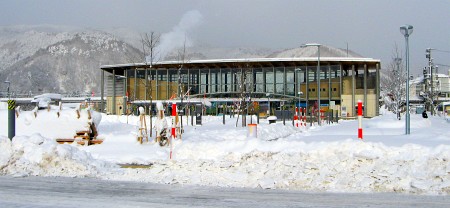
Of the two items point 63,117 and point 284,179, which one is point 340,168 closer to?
point 284,179

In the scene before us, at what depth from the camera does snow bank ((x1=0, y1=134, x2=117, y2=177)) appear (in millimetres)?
9914

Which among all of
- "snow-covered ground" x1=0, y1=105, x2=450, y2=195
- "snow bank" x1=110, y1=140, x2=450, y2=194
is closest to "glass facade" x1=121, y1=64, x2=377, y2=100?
"snow-covered ground" x1=0, y1=105, x2=450, y2=195

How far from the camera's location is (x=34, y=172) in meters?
9.87

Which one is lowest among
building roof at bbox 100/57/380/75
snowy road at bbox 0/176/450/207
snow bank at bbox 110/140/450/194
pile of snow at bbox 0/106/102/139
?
snowy road at bbox 0/176/450/207

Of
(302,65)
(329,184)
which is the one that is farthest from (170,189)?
(302,65)

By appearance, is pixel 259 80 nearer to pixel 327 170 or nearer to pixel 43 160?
pixel 43 160

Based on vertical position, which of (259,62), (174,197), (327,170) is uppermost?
(259,62)

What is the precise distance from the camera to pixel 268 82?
8212 centimetres

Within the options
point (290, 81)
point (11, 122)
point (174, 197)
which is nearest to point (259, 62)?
point (290, 81)

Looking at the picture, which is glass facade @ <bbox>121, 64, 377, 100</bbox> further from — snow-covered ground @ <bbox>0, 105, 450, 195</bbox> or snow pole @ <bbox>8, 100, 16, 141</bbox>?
snow-covered ground @ <bbox>0, 105, 450, 195</bbox>

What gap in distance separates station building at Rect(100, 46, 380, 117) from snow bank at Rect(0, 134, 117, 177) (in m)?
63.1

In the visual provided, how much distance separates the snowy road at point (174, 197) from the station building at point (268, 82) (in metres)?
65.7

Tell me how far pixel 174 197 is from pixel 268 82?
75479 millimetres

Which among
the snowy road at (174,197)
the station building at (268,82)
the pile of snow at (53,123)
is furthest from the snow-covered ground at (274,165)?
the station building at (268,82)
